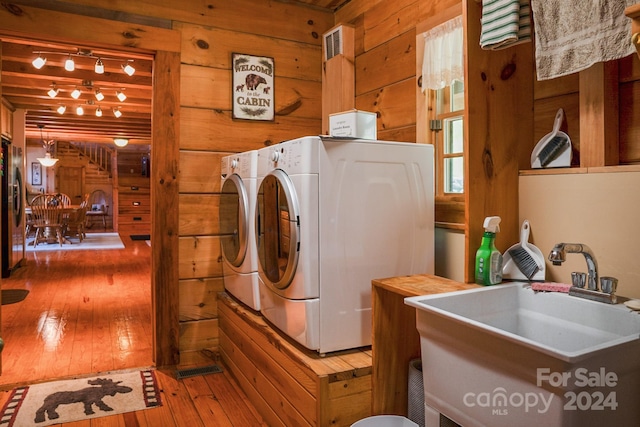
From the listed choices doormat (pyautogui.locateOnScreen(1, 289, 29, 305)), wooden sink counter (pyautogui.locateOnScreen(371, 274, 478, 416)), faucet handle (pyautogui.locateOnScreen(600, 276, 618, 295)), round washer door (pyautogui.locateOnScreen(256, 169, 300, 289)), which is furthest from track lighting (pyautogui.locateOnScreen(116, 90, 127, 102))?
faucet handle (pyautogui.locateOnScreen(600, 276, 618, 295))

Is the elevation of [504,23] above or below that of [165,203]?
above

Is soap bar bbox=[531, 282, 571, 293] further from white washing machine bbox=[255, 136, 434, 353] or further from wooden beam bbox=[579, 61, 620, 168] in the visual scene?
white washing machine bbox=[255, 136, 434, 353]

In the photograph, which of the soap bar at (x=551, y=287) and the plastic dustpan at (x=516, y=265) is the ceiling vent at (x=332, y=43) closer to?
the plastic dustpan at (x=516, y=265)

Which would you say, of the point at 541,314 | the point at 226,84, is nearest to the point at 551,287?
the point at 541,314

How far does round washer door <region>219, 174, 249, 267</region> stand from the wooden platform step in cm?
38

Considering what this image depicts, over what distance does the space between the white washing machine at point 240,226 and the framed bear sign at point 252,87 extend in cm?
40

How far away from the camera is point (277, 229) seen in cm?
215

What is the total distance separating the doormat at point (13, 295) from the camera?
15.4 ft

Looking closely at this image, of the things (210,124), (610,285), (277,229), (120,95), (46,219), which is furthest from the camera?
(46,219)

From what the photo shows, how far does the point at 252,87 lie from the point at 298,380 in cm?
205

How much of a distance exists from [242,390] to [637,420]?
6.41 feet

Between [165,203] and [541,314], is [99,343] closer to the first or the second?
[165,203]

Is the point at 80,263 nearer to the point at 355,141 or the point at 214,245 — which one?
the point at 214,245

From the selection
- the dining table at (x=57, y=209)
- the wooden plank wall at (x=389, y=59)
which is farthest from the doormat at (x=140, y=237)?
the wooden plank wall at (x=389, y=59)
